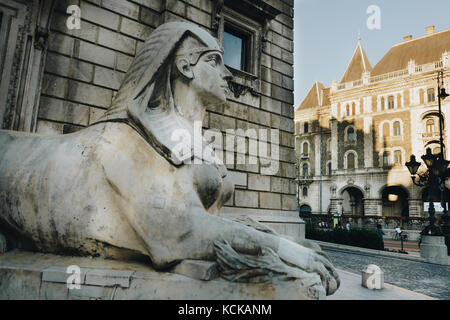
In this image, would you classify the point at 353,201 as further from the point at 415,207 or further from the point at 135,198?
the point at 135,198

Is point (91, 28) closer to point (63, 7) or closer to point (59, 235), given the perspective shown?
point (63, 7)

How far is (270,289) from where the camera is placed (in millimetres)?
1587

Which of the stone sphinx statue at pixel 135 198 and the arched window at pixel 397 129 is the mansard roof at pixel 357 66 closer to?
the arched window at pixel 397 129

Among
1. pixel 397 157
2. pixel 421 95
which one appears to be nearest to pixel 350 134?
pixel 397 157

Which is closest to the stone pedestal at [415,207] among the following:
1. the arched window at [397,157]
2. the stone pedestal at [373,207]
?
the stone pedestal at [373,207]

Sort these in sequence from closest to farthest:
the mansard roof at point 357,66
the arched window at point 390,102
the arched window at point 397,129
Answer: the arched window at point 397,129
the arched window at point 390,102
the mansard roof at point 357,66

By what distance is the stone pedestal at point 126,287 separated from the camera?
157 centimetres

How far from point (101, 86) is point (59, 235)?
477cm

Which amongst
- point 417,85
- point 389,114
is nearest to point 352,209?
point 389,114

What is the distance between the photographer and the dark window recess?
8844 mm

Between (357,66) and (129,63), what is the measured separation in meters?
46.6

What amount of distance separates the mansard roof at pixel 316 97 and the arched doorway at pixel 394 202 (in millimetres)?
19342

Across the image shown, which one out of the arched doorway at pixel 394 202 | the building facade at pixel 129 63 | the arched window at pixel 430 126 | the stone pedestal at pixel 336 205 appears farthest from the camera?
the stone pedestal at pixel 336 205

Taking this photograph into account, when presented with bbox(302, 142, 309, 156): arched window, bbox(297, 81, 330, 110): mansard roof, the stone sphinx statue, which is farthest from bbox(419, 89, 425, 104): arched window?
the stone sphinx statue
